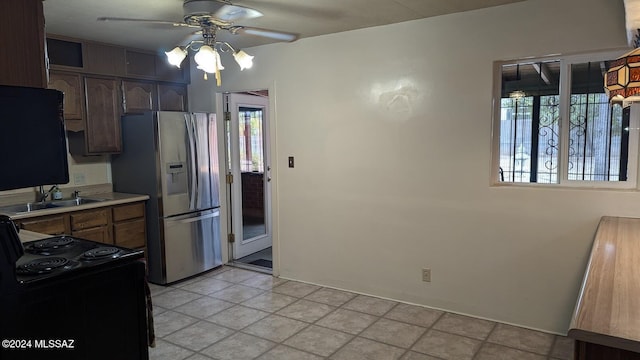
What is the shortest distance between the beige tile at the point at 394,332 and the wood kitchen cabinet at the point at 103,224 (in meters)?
2.49

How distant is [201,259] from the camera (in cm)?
466

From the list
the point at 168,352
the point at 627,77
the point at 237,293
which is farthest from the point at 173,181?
the point at 627,77

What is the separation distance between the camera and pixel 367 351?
3.00 metres

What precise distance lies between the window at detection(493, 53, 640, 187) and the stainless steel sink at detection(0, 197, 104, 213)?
3836 mm

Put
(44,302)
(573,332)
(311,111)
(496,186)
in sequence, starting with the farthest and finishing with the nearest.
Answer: (311,111) < (496,186) < (44,302) < (573,332)

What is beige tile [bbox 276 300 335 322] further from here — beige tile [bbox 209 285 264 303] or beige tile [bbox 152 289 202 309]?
beige tile [bbox 152 289 202 309]

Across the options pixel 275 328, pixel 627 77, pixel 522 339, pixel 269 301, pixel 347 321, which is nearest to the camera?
pixel 627 77

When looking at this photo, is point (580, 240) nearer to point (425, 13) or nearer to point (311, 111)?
point (425, 13)

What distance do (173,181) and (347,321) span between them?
2220mm

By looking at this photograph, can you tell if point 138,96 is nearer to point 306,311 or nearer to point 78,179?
point 78,179

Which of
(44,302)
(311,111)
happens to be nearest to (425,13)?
(311,111)

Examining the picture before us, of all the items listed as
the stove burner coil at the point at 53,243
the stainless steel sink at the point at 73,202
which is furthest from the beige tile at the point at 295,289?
the stove burner coil at the point at 53,243

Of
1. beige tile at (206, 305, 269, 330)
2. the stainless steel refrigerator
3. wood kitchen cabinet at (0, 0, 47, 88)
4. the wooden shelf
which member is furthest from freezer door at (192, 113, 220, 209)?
the wooden shelf

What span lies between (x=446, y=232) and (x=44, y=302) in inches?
110
